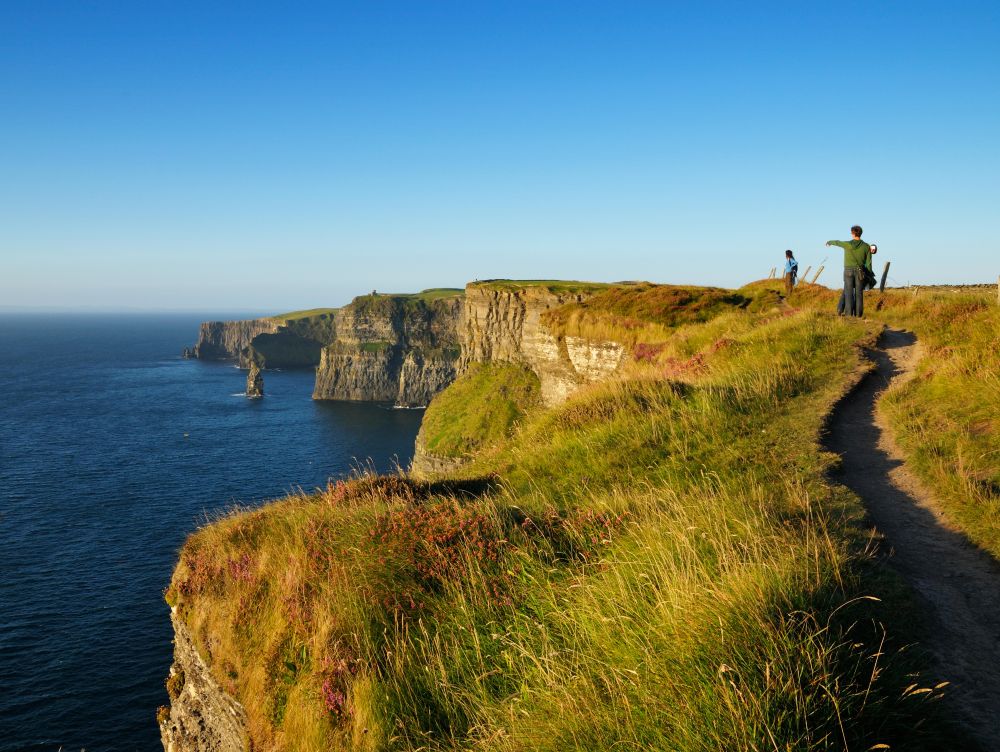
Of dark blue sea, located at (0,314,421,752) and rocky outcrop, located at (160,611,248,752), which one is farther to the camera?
dark blue sea, located at (0,314,421,752)

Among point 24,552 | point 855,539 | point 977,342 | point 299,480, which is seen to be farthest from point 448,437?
point 855,539

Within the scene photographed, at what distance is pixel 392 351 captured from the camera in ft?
515

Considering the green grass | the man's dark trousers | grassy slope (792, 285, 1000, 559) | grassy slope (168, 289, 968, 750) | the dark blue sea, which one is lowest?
the dark blue sea

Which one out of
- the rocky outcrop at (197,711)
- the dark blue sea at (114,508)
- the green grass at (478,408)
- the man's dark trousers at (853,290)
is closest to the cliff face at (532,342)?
the green grass at (478,408)

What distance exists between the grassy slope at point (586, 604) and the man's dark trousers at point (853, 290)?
9.40m

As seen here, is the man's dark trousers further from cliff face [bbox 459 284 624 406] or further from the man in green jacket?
cliff face [bbox 459 284 624 406]

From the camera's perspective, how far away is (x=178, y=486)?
216 ft

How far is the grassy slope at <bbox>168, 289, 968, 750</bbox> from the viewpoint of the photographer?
405cm

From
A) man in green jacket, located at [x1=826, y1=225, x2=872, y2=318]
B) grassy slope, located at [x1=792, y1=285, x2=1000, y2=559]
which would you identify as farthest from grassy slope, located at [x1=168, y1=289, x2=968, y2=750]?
man in green jacket, located at [x1=826, y1=225, x2=872, y2=318]

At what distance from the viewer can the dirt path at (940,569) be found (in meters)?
4.63

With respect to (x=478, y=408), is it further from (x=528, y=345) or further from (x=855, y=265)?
(x=855, y=265)

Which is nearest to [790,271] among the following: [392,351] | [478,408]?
[478,408]

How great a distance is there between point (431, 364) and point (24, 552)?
107 m

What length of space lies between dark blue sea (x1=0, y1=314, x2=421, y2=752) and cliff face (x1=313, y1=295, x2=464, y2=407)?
10.1 metres
